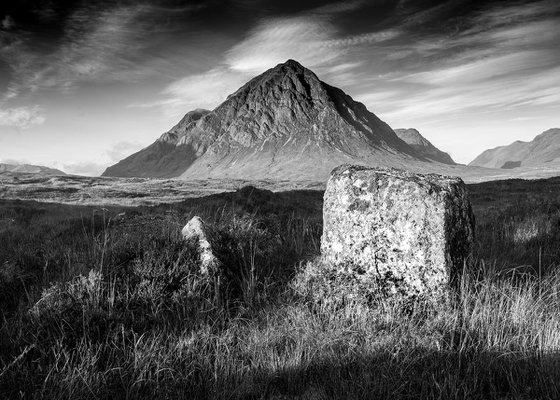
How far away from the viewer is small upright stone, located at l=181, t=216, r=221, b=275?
4160 mm

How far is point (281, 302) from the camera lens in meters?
3.85

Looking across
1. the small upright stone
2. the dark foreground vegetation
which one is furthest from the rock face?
the small upright stone

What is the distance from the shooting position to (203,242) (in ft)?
14.7

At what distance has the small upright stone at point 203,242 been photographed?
4160mm

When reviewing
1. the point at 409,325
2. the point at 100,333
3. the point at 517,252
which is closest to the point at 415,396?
the point at 409,325

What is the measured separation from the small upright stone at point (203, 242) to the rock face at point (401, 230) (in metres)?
1.36

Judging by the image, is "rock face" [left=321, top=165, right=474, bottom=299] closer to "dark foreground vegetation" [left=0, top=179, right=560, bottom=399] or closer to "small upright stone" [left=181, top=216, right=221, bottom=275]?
"dark foreground vegetation" [left=0, top=179, right=560, bottom=399]

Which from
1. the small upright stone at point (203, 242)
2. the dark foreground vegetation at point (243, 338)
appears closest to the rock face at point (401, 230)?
the dark foreground vegetation at point (243, 338)

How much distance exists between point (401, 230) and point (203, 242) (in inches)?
91.0

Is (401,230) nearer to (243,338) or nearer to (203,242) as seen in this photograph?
(243,338)

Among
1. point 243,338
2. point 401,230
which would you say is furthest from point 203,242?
point 401,230

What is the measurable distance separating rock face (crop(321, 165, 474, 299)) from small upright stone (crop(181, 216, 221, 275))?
4.46 ft

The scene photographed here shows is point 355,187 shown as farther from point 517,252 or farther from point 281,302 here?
point 517,252

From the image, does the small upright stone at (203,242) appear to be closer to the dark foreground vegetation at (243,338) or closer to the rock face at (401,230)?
the dark foreground vegetation at (243,338)
